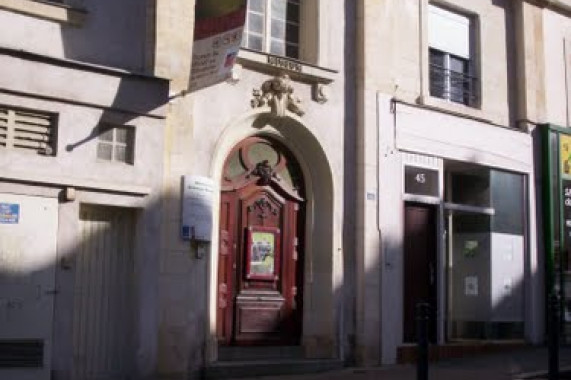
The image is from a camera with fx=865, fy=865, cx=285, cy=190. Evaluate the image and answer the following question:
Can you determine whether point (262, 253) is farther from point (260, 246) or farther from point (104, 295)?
point (104, 295)

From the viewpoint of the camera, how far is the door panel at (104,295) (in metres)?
10.2

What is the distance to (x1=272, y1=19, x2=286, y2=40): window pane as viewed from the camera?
41.7ft

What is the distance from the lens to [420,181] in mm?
14117

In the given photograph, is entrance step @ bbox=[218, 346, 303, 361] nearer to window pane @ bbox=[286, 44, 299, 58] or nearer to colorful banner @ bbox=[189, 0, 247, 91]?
colorful banner @ bbox=[189, 0, 247, 91]

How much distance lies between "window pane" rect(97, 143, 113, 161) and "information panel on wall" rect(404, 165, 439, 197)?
5.18 meters

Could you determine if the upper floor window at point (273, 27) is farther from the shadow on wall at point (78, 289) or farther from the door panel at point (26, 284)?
the door panel at point (26, 284)

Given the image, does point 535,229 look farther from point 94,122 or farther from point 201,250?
point 94,122

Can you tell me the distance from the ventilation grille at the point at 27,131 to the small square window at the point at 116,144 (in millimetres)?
614

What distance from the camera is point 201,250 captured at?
1103 centimetres

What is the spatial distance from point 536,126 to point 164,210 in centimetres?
815

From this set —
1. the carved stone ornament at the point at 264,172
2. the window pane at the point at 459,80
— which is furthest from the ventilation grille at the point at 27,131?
the window pane at the point at 459,80

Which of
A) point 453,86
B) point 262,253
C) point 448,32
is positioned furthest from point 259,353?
point 448,32

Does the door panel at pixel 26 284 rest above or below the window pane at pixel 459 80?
below

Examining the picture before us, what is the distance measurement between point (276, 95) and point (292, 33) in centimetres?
135
